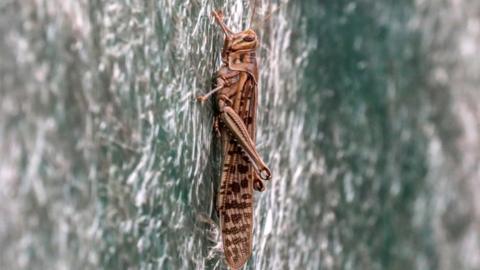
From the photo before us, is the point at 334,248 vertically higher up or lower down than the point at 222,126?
lower down

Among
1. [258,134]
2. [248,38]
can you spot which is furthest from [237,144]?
[258,134]

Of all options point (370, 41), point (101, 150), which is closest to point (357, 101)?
point (370, 41)

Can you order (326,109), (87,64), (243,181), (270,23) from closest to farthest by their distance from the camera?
(87,64) < (243,181) < (270,23) < (326,109)

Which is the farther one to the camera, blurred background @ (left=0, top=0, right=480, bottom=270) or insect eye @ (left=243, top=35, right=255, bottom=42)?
insect eye @ (left=243, top=35, right=255, bottom=42)

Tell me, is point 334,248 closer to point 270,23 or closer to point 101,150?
point 270,23

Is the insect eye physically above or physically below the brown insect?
above

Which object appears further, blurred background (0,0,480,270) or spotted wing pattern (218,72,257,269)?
spotted wing pattern (218,72,257,269)

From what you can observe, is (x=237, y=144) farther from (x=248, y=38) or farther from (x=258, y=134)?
(x=258, y=134)
